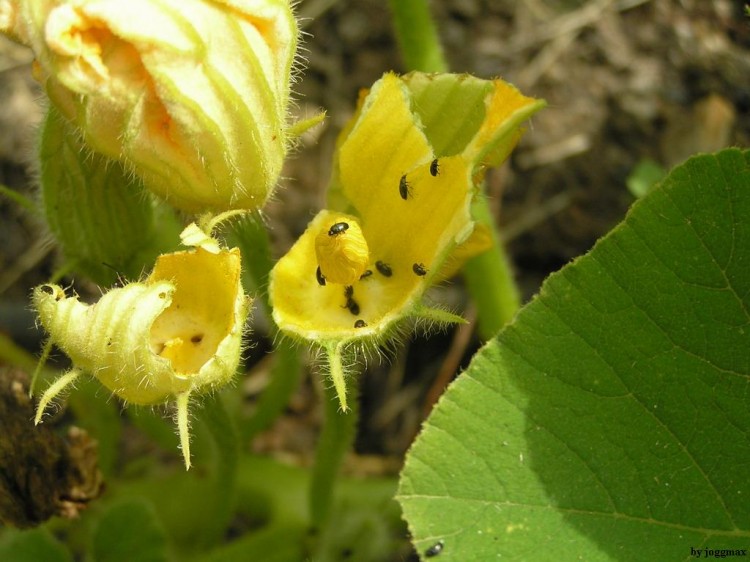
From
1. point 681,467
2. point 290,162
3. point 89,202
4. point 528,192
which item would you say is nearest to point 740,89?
point 528,192

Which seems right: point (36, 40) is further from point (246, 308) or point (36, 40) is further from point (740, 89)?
Answer: point (740, 89)

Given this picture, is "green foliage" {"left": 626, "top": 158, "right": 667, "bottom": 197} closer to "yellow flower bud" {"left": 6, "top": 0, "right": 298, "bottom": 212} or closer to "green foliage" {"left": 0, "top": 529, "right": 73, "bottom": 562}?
"yellow flower bud" {"left": 6, "top": 0, "right": 298, "bottom": 212}

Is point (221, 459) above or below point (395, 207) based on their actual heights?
below

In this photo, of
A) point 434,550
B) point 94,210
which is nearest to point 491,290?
point 434,550

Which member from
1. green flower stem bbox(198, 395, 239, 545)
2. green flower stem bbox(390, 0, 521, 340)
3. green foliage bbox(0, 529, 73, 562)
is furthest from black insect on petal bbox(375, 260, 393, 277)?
green foliage bbox(0, 529, 73, 562)

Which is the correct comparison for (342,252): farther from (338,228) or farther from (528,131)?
(528,131)
